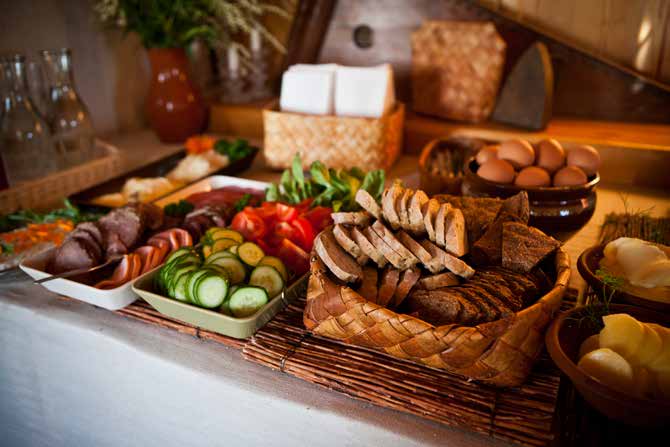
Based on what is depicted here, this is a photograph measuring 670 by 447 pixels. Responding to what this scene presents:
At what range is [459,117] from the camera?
7.90 feet

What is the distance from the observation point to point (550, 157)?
1.56 m

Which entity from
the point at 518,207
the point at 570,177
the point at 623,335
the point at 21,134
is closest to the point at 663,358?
the point at 623,335

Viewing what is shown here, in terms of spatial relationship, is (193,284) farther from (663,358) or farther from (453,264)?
(663,358)

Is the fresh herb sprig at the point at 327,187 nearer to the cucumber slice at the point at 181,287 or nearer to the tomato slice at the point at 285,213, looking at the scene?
the tomato slice at the point at 285,213

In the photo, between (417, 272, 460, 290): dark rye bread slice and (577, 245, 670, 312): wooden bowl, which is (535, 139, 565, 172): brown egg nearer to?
(577, 245, 670, 312): wooden bowl

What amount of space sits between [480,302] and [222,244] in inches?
27.3

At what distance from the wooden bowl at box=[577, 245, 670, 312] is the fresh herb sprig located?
0.62 m

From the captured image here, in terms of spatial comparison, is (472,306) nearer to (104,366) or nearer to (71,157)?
(104,366)

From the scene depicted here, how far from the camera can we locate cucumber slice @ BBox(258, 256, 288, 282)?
4.13 ft

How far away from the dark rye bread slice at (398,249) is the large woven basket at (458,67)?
1453 mm

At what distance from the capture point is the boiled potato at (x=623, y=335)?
0.86 m

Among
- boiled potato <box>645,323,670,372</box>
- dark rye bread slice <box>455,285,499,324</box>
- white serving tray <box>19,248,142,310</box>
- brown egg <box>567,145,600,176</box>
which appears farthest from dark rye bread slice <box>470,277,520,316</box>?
white serving tray <box>19,248,142,310</box>

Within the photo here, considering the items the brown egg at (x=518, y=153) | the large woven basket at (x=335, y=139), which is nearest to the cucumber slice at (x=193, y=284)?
the brown egg at (x=518, y=153)

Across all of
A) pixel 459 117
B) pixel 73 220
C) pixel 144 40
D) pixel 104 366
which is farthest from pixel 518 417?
pixel 144 40
